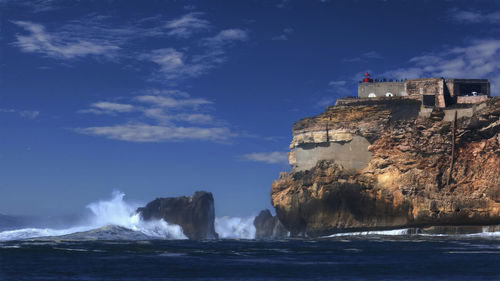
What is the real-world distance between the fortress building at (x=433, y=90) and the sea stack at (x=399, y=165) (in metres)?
0.13

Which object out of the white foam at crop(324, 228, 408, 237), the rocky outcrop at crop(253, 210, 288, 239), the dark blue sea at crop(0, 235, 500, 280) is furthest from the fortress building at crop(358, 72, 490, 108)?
the dark blue sea at crop(0, 235, 500, 280)

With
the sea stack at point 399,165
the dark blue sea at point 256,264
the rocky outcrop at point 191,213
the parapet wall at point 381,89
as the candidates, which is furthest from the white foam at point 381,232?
the dark blue sea at point 256,264

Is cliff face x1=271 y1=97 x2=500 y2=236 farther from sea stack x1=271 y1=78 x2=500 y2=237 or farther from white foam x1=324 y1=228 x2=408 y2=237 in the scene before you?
white foam x1=324 y1=228 x2=408 y2=237

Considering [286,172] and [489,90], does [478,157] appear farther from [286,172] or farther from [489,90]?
[286,172]

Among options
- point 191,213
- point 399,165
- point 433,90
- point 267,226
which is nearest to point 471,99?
point 433,90

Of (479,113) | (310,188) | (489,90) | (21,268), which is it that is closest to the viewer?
(21,268)

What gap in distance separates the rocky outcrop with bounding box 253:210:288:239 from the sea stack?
15.0 m

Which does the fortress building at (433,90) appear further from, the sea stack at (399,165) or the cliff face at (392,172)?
the cliff face at (392,172)

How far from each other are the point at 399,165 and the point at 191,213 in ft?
93.6

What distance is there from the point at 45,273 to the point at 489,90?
210 feet

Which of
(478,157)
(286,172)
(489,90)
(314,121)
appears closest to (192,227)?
(286,172)

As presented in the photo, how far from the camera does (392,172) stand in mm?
70812

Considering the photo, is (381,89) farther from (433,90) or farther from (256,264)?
(256,264)

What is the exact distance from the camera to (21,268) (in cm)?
3397
